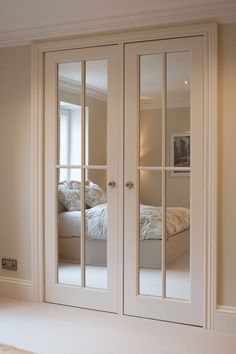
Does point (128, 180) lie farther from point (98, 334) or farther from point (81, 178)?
point (98, 334)

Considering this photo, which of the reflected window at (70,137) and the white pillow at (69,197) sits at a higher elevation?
the reflected window at (70,137)

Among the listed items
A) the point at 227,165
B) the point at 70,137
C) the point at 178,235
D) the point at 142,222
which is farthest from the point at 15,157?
the point at 227,165

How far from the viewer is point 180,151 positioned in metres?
3.09

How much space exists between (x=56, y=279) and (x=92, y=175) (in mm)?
909

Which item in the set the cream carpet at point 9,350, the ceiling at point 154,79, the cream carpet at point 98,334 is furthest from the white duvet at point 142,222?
the cream carpet at point 9,350

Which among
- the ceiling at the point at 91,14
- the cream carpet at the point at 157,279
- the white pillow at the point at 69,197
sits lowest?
the cream carpet at the point at 157,279

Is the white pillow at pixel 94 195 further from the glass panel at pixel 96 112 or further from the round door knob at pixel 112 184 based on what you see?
the glass panel at pixel 96 112

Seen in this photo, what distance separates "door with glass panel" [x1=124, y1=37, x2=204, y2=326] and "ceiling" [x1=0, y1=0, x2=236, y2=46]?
177 millimetres

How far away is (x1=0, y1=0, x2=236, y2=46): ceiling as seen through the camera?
9.57 feet

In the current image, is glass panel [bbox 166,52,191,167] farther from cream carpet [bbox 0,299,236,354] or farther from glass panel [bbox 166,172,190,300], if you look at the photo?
cream carpet [bbox 0,299,236,354]

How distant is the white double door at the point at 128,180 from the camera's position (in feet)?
10.0

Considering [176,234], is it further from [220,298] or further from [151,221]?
[220,298]

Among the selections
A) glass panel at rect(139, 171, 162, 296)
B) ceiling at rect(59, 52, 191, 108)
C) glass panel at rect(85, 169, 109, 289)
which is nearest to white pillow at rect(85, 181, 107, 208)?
glass panel at rect(85, 169, 109, 289)

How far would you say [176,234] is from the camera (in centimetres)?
310
